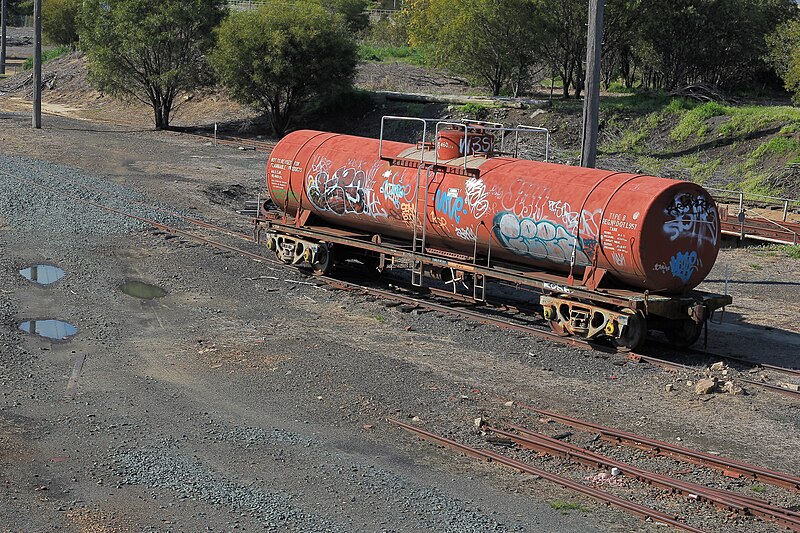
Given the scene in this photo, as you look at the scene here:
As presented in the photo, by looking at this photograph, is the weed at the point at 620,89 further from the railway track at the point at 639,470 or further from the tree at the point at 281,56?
the railway track at the point at 639,470

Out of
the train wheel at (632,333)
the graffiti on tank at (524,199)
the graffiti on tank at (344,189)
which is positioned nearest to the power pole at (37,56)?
the graffiti on tank at (344,189)

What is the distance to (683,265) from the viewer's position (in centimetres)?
1628

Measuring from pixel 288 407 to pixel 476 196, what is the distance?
6286mm

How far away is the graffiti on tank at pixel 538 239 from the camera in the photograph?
661 inches

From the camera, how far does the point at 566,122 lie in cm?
4162

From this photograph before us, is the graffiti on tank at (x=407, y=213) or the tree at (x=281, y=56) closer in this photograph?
the graffiti on tank at (x=407, y=213)

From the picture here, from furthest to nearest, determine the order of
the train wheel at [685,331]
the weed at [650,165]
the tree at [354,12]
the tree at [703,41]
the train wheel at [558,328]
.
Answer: the tree at [354,12] → the tree at [703,41] → the weed at [650,165] → the train wheel at [558,328] → the train wheel at [685,331]

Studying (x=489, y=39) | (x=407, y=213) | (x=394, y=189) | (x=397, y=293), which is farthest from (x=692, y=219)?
(x=489, y=39)

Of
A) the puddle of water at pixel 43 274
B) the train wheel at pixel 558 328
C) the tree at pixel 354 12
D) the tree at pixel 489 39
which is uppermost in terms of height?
the tree at pixel 354 12

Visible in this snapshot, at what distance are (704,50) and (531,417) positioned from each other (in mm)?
38930

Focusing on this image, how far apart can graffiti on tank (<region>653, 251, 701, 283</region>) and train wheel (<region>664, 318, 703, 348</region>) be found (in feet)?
3.24

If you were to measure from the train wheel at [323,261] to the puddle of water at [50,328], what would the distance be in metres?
5.93

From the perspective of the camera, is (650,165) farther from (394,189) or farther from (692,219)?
(692,219)

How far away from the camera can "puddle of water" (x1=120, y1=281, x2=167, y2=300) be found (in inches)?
773
